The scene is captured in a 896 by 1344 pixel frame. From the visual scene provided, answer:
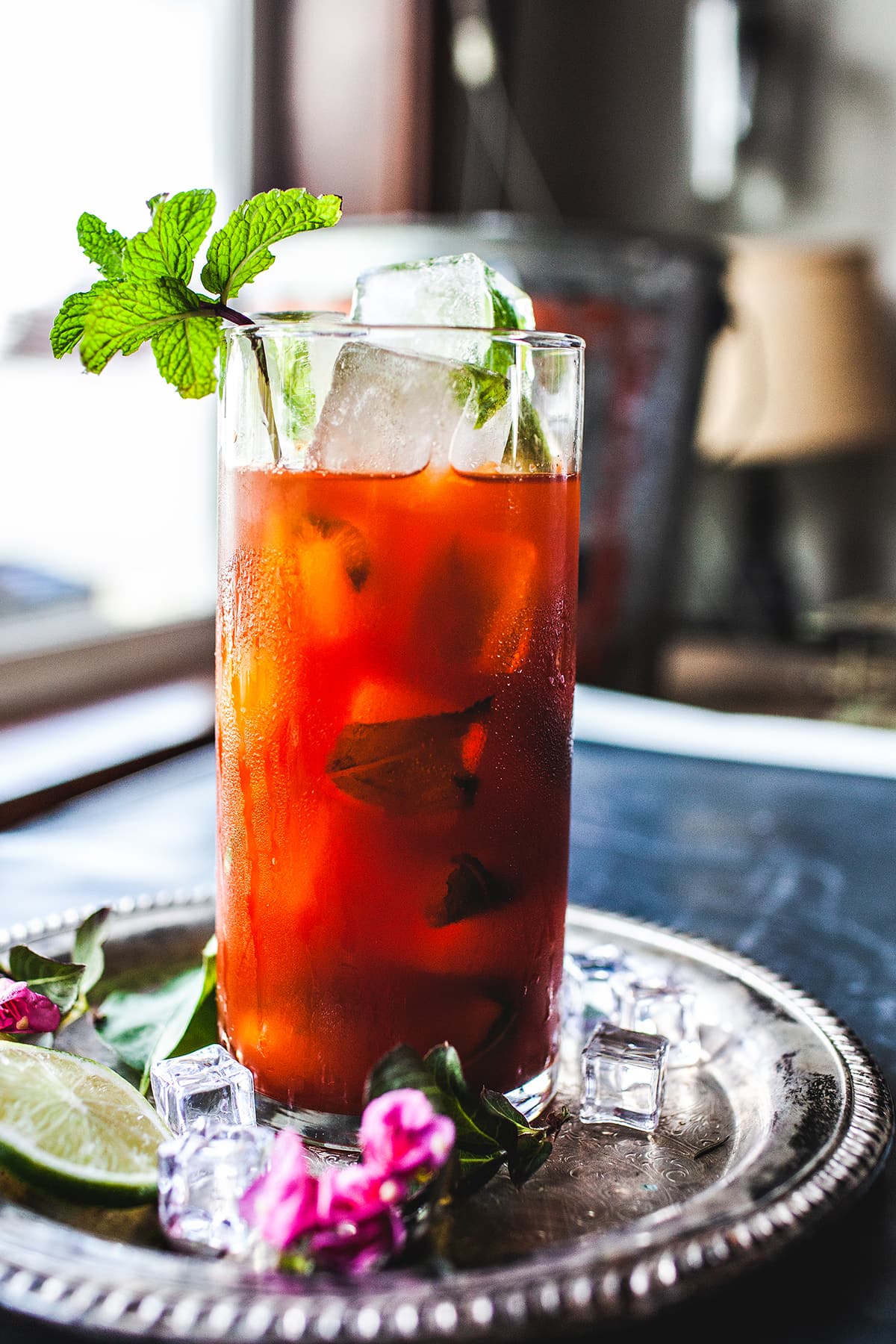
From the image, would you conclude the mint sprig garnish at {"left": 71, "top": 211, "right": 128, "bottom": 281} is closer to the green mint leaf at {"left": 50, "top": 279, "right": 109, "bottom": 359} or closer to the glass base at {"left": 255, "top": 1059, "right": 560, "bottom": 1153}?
the green mint leaf at {"left": 50, "top": 279, "right": 109, "bottom": 359}

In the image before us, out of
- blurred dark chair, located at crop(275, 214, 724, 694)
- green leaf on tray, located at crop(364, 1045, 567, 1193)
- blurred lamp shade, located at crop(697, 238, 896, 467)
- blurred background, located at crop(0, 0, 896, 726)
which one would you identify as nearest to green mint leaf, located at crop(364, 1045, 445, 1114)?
green leaf on tray, located at crop(364, 1045, 567, 1193)

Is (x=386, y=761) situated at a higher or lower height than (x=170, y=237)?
lower

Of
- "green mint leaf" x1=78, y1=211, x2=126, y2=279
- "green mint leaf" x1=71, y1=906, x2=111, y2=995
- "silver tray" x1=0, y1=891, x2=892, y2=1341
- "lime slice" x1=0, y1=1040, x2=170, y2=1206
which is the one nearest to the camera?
"silver tray" x1=0, y1=891, x2=892, y2=1341

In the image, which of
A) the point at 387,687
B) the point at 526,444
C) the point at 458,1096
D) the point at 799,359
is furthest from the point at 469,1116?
the point at 799,359

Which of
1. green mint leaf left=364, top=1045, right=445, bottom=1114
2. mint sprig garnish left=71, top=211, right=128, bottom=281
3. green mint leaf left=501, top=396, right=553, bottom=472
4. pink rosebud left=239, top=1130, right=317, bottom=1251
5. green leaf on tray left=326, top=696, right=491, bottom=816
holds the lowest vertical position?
pink rosebud left=239, top=1130, right=317, bottom=1251

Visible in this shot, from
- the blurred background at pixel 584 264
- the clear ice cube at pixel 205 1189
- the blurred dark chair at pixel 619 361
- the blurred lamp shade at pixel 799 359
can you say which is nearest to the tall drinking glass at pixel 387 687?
the clear ice cube at pixel 205 1189

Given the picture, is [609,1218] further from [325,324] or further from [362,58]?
[362,58]

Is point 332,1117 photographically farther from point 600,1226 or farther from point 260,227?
point 260,227
